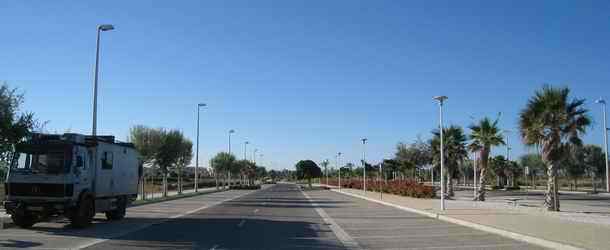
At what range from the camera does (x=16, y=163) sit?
19.6m

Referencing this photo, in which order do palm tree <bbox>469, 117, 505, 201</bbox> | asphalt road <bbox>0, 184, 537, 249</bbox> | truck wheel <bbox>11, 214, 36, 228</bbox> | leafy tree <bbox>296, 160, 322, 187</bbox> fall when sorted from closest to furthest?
asphalt road <bbox>0, 184, 537, 249</bbox> → truck wheel <bbox>11, 214, 36, 228</bbox> → palm tree <bbox>469, 117, 505, 201</bbox> → leafy tree <bbox>296, 160, 322, 187</bbox>

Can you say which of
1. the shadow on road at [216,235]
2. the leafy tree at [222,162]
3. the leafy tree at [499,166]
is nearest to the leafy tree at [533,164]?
the leafy tree at [499,166]

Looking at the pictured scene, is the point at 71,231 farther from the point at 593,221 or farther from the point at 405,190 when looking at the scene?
the point at 405,190

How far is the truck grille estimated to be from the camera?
19141 millimetres

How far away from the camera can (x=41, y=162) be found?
766 inches

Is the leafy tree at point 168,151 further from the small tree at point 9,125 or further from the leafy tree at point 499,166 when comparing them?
the leafy tree at point 499,166

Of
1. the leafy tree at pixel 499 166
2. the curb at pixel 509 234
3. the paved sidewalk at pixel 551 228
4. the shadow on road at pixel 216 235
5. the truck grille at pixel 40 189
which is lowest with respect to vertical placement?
the shadow on road at pixel 216 235

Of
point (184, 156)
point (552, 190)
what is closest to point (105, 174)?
point (552, 190)

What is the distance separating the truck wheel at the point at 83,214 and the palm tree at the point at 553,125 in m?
19.5

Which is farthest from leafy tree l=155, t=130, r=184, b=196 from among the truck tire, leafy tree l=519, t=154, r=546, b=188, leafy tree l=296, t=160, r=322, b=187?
leafy tree l=296, t=160, r=322, b=187

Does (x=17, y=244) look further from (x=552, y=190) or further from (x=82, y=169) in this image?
(x=552, y=190)

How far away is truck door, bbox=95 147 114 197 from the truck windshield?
213 cm

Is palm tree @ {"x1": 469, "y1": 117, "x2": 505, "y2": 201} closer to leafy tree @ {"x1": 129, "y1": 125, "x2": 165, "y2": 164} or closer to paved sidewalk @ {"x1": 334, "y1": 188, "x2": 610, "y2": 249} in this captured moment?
paved sidewalk @ {"x1": 334, "y1": 188, "x2": 610, "y2": 249}

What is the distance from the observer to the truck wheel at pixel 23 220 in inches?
771
